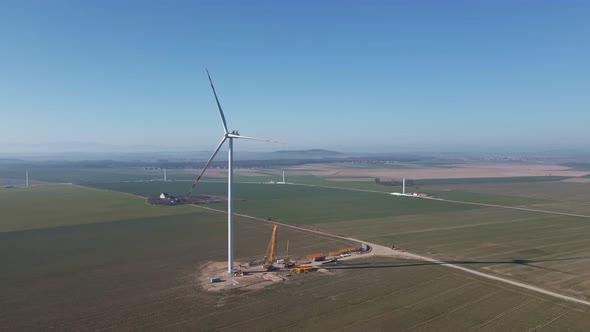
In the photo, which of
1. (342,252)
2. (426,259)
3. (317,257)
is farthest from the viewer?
(342,252)

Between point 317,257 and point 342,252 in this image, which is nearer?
point 317,257

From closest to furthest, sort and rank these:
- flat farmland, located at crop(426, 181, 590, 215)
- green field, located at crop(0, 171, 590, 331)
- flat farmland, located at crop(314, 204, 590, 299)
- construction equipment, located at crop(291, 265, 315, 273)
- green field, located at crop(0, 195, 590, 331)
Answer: green field, located at crop(0, 195, 590, 331) → green field, located at crop(0, 171, 590, 331) → flat farmland, located at crop(314, 204, 590, 299) → construction equipment, located at crop(291, 265, 315, 273) → flat farmland, located at crop(426, 181, 590, 215)

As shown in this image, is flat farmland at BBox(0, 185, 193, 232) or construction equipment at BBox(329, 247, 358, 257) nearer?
construction equipment at BBox(329, 247, 358, 257)

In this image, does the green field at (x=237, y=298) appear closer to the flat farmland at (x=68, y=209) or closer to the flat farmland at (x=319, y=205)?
the flat farmland at (x=68, y=209)

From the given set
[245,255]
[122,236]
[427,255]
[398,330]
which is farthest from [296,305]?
[122,236]

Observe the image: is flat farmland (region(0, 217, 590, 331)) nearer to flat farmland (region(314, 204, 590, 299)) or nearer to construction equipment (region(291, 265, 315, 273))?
construction equipment (region(291, 265, 315, 273))

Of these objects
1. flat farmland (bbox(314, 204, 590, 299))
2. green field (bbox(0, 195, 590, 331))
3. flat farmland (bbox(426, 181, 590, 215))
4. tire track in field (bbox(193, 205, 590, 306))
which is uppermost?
flat farmland (bbox(426, 181, 590, 215))

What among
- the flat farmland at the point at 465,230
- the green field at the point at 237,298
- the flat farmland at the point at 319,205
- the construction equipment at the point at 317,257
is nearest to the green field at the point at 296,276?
the green field at the point at 237,298

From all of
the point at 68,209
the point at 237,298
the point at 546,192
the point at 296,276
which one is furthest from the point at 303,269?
the point at 546,192

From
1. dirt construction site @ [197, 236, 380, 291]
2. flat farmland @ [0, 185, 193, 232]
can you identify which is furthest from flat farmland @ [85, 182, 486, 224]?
dirt construction site @ [197, 236, 380, 291]

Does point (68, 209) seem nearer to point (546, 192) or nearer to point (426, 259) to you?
point (426, 259)

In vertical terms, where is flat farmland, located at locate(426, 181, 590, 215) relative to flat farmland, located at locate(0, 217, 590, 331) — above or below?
above

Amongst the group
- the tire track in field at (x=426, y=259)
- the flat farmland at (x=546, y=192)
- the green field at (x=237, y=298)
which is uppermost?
the flat farmland at (x=546, y=192)
